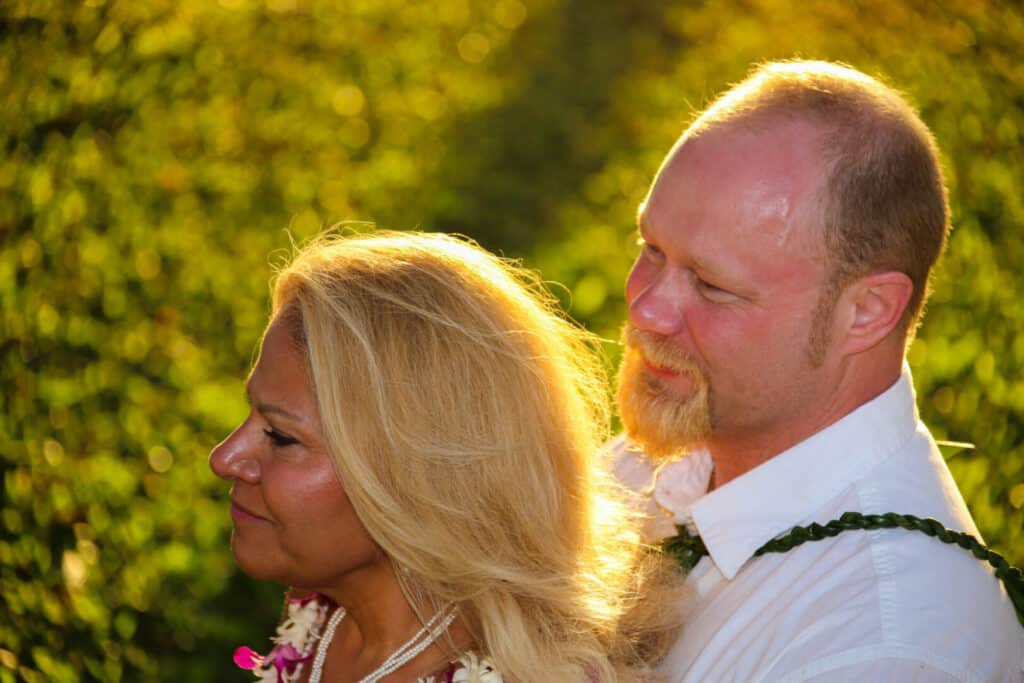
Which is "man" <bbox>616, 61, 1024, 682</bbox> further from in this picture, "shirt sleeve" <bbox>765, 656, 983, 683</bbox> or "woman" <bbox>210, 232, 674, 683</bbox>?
"woman" <bbox>210, 232, 674, 683</bbox>

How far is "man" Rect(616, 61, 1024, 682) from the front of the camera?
9.02 ft

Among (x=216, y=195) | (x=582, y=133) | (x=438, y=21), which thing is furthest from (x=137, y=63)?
(x=582, y=133)

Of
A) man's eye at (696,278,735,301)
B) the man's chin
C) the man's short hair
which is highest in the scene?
the man's short hair

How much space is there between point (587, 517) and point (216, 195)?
9.37ft

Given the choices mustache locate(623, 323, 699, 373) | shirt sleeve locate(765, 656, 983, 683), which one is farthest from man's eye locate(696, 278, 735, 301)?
shirt sleeve locate(765, 656, 983, 683)

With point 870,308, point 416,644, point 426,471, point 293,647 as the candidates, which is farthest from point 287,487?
point 870,308

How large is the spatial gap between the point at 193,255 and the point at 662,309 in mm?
2179

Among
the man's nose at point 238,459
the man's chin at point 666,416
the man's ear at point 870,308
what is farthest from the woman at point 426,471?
the man's ear at point 870,308

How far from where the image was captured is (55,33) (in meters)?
3.21

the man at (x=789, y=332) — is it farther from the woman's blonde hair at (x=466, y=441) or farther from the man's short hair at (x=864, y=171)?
the woman's blonde hair at (x=466, y=441)

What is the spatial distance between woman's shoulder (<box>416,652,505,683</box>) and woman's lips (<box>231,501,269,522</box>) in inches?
17.4

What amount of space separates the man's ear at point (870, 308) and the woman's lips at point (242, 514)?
1264mm

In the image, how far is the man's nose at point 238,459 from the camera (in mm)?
2551

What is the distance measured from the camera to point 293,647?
2900 millimetres
